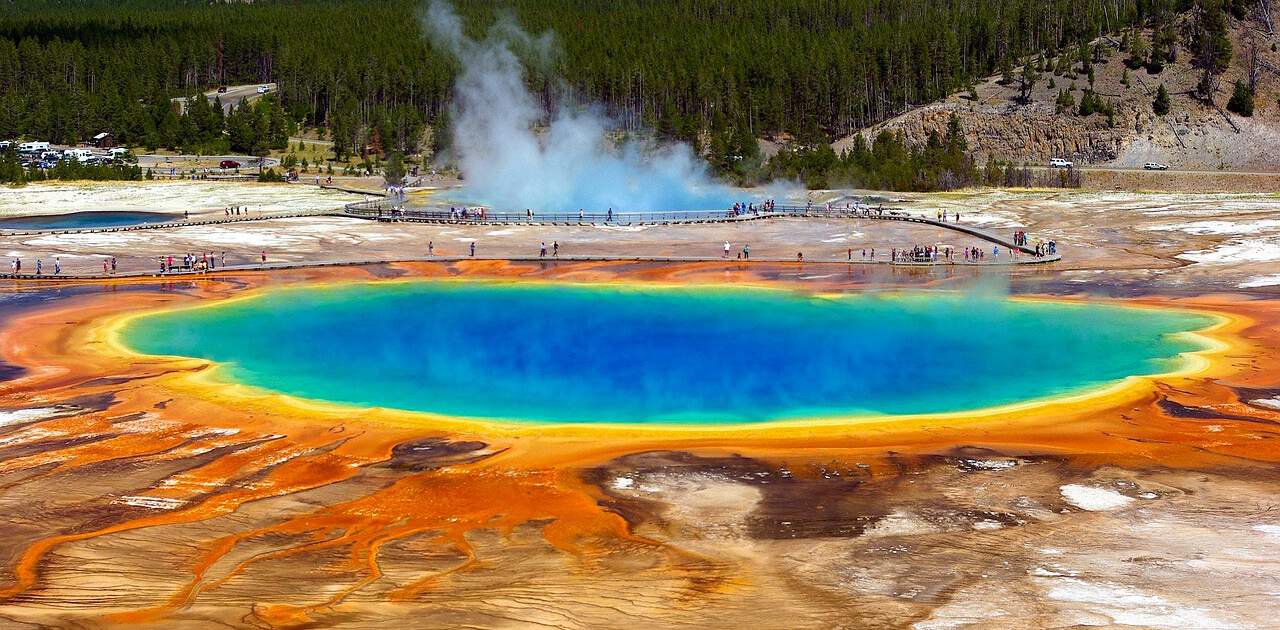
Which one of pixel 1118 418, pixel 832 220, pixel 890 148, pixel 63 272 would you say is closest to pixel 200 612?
pixel 1118 418

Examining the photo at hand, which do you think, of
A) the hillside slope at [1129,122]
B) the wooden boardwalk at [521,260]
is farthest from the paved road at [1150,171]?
the wooden boardwalk at [521,260]

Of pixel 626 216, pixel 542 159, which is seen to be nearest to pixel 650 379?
pixel 626 216

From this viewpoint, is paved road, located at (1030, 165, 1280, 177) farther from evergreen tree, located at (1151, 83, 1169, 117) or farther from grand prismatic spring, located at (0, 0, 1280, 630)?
evergreen tree, located at (1151, 83, 1169, 117)

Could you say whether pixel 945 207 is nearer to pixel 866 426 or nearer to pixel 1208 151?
pixel 1208 151

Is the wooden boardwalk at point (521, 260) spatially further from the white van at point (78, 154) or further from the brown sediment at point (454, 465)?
the white van at point (78, 154)

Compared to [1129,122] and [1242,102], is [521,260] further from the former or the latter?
[1242,102]

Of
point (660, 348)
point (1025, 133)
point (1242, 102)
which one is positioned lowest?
point (660, 348)
